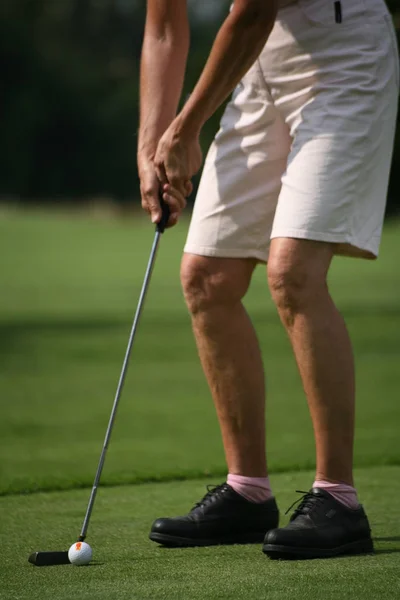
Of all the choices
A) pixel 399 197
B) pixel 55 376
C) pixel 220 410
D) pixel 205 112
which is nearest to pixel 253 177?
pixel 205 112

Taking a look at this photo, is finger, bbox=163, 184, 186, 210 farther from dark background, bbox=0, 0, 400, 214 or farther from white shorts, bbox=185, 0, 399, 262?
dark background, bbox=0, 0, 400, 214

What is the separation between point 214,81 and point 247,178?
32 cm

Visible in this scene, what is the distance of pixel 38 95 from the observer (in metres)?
63.7

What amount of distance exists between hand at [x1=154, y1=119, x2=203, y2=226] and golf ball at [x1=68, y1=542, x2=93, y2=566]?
0.94 m

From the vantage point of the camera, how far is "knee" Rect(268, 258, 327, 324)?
10.3ft

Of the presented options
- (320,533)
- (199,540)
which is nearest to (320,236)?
(320,533)

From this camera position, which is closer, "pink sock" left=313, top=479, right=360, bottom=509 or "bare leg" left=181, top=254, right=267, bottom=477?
"pink sock" left=313, top=479, right=360, bottom=509

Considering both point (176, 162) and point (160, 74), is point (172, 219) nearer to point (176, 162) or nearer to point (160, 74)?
point (176, 162)

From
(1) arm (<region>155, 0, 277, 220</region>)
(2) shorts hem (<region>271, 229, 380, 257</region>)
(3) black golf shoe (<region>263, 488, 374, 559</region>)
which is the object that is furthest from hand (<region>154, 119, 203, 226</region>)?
(3) black golf shoe (<region>263, 488, 374, 559</region>)

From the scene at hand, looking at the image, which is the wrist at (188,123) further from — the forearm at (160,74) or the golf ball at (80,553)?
the golf ball at (80,553)

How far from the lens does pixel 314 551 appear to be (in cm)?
306

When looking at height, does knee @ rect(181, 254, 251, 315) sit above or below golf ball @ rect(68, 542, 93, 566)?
above

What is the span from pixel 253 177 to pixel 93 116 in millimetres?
60455

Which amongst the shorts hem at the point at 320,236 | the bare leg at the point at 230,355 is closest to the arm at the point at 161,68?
the bare leg at the point at 230,355
